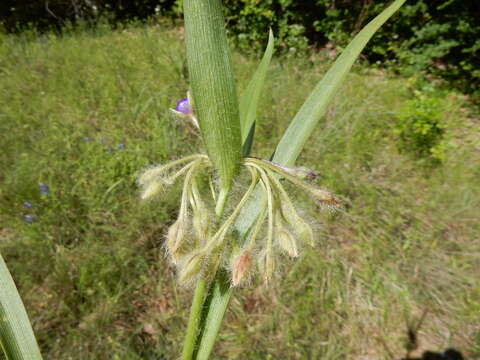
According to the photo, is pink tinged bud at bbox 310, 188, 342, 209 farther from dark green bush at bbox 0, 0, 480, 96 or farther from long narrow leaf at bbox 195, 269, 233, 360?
dark green bush at bbox 0, 0, 480, 96

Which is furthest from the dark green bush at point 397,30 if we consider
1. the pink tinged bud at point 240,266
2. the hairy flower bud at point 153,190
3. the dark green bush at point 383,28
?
the pink tinged bud at point 240,266

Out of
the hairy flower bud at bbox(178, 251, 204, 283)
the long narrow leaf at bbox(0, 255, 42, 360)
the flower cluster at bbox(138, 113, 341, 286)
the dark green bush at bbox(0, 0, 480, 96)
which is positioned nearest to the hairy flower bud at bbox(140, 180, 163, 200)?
the flower cluster at bbox(138, 113, 341, 286)

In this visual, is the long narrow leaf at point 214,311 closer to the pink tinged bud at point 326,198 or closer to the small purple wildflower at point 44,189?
the pink tinged bud at point 326,198

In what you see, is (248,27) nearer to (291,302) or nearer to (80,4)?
(80,4)

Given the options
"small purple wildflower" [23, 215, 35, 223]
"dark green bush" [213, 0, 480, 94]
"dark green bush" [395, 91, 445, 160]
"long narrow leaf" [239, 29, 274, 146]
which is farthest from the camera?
"dark green bush" [213, 0, 480, 94]

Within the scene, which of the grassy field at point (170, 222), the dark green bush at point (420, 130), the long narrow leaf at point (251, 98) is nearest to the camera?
the long narrow leaf at point (251, 98)

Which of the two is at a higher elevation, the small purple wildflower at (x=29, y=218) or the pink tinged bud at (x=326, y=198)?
the pink tinged bud at (x=326, y=198)
